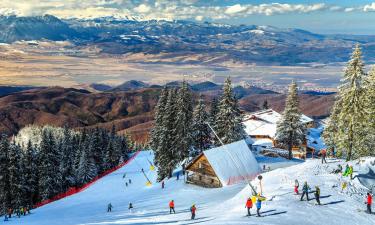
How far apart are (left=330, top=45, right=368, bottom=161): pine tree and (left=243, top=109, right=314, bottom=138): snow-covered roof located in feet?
139

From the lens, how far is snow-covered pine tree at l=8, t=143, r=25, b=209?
65156 millimetres

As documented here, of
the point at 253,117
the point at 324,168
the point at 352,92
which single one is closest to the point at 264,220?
the point at 324,168

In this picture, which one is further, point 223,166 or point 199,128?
point 199,128

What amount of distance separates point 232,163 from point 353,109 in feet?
54.3

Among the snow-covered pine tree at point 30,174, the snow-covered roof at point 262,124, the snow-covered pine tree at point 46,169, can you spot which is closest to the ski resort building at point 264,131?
the snow-covered roof at point 262,124

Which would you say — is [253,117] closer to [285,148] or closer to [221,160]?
[285,148]

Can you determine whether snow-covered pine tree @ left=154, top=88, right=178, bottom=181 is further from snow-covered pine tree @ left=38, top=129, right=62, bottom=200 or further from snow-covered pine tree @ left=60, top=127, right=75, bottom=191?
snow-covered pine tree @ left=60, top=127, right=75, bottom=191

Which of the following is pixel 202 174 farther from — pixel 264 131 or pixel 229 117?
pixel 264 131

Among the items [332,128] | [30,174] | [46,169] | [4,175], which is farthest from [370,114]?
[30,174]

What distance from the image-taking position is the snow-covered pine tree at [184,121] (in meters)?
61.8

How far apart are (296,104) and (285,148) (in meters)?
21.1

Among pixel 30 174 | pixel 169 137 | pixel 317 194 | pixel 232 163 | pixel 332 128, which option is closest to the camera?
pixel 317 194

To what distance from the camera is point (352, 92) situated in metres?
46.4

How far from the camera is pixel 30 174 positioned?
2835 inches
